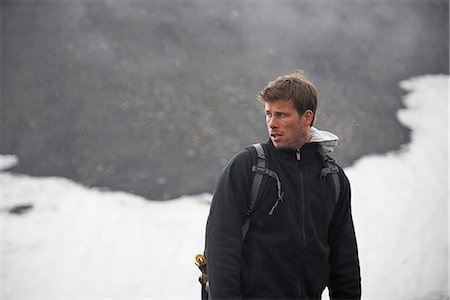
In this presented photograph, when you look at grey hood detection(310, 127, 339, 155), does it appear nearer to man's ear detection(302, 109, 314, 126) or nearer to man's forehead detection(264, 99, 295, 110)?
man's ear detection(302, 109, 314, 126)

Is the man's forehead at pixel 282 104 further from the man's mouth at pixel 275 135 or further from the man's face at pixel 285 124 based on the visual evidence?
the man's mouth at pixel 275 135

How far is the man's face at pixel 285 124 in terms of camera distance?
2875 mm

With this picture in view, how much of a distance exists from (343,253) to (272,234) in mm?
558

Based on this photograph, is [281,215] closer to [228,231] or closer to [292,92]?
[228,231]

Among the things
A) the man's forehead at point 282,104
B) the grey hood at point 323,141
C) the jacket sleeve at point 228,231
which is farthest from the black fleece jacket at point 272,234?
the man's forehead at point 282,104

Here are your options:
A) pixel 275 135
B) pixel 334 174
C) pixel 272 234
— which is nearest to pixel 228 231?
pixel 272 234

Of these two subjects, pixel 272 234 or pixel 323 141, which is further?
pixel 323 141

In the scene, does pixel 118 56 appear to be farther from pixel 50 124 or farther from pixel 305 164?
pixel 305 164

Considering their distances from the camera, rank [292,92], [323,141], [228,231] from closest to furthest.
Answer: [228,231] < [292,92] < [323,141]

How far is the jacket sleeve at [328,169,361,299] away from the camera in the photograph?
3.06m

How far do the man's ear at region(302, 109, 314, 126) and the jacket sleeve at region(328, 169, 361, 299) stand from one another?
374 millimetres

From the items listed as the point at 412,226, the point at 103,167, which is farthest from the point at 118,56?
the point at 412,226

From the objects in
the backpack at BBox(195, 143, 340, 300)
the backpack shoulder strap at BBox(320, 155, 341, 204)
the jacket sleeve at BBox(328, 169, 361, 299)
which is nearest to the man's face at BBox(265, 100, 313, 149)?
the backpack at BBox(195, 143, 340, 300)

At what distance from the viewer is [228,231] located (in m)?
2.68
